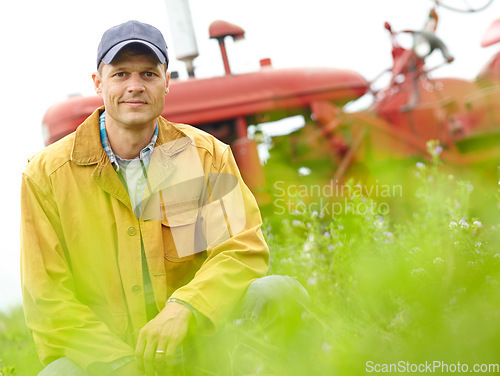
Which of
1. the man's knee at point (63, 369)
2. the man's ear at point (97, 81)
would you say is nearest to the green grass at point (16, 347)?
the man's knee at point (63, 369)

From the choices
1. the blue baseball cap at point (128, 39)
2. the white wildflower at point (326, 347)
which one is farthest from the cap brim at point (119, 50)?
the white wildflower at point (326, 347)

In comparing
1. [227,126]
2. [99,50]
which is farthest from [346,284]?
[227,126]

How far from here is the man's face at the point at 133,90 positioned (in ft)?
6.93

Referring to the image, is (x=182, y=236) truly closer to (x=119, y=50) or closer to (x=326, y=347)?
(x=119, y=50)

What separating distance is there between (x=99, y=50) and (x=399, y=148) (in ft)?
10.1

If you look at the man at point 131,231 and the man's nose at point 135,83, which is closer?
the man at point 131,231

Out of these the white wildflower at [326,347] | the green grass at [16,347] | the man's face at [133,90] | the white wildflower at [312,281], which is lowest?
the green grass at [16,347]

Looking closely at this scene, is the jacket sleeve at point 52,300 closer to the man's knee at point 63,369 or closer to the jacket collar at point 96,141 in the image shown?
the man's knee at point 63,369

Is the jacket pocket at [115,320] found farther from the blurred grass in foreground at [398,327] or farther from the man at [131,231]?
the blurred grass in foreground at [398,327]


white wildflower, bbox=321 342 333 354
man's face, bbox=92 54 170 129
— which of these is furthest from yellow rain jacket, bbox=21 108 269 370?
white wildflower, bbox=321 342 333 354

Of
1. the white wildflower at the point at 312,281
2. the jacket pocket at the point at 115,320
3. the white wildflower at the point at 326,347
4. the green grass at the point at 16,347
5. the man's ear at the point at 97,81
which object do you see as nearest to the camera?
the white wildflower at the point at 326,347

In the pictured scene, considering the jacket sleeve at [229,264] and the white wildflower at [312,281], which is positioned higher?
the jacket sleeve at [229,264]

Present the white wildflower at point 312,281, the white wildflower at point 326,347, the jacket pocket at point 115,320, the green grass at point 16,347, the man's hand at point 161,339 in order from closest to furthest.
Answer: the white wildflower at point 326,347 < the man's hand at point 161,339 < the jacket pocket at point 115,320 < the green grass at point 16,347 < the white wildflower at point 312,281

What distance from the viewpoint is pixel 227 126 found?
179 inches
